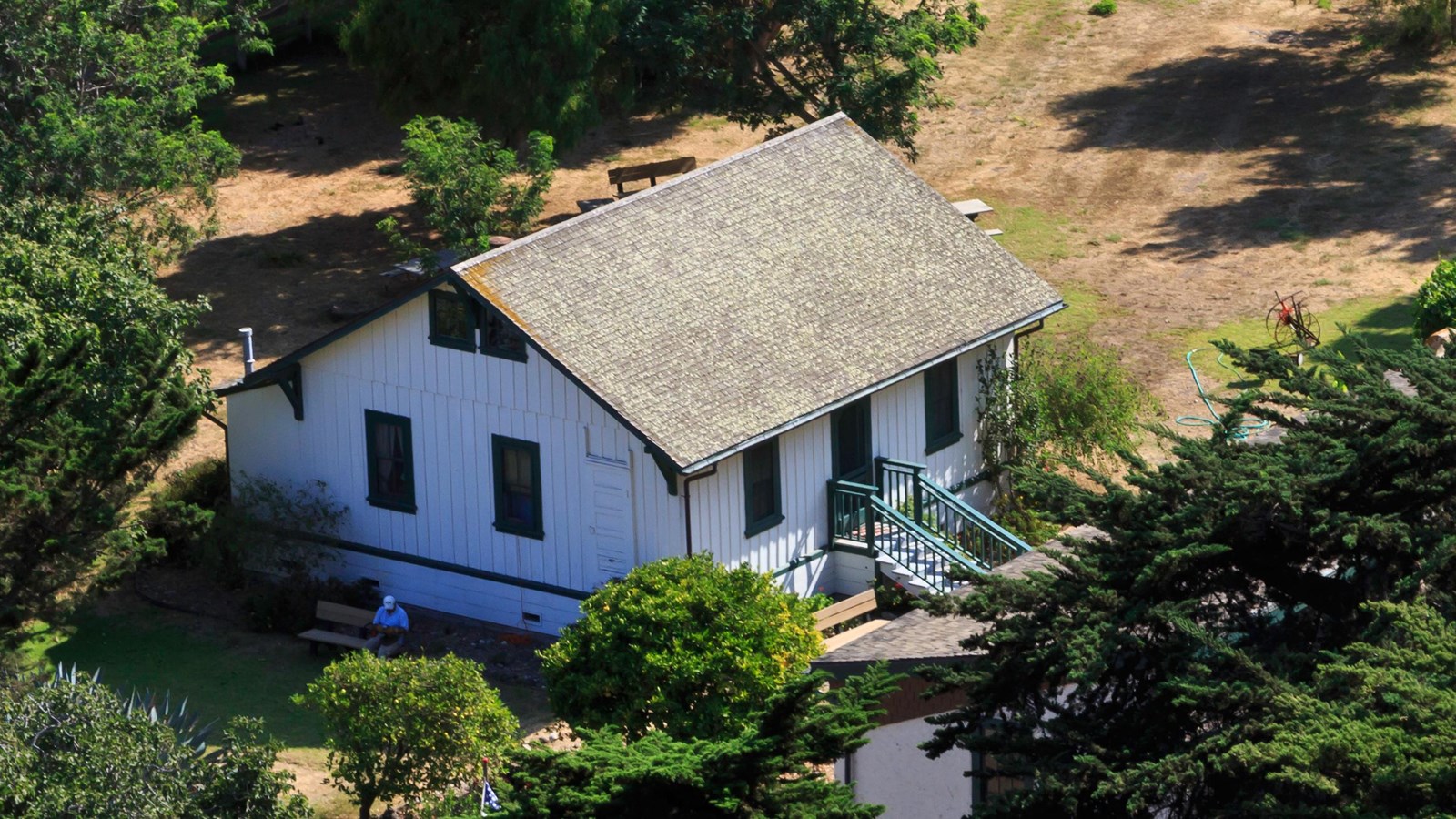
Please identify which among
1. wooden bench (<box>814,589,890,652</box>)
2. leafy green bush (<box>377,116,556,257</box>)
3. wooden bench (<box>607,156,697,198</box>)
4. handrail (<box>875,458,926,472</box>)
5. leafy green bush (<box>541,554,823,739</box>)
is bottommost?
wooden bench (<box>814,589,890,652</box>)

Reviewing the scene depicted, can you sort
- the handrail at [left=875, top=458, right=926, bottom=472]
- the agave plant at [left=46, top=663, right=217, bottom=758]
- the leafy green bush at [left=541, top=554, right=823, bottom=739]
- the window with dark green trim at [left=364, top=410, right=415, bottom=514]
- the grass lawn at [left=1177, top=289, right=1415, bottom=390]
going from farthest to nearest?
the grass lawn at [left=1177, top=289, right=1415, bottom=390] < the handrail at [left=875, top=458, right=926, bottom=472] < the window with dark green trim at [left=364, top=410, right=415, bottom=514] < the leafy green bush at [left=541, top=554, right=823, bottom=739] < the agave plant at [left=46, top=663, right=217, bottom=758]

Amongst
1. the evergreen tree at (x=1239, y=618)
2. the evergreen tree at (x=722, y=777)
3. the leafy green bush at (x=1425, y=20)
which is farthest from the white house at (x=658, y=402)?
the leafy green bush at (x=1425, y=20)

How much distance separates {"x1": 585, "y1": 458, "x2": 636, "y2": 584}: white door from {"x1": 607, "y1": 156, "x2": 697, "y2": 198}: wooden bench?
51.0 feet

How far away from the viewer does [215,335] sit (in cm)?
3897

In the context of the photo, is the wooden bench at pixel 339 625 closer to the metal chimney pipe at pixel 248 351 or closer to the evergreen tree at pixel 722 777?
the metal chimney pipe at pixel 248 351

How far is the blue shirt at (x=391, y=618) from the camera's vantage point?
1047 inches

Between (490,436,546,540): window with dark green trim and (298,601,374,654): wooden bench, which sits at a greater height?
(490,436,546,540): window with dark green trim

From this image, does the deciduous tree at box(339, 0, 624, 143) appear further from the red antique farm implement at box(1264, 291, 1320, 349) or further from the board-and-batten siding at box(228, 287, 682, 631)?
the red antique farm implement at box(1264, 291, 1320, 349)

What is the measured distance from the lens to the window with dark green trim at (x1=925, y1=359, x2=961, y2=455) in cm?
2945

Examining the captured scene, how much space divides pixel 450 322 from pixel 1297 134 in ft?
97.8

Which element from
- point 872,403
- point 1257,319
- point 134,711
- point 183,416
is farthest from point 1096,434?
point 134,711

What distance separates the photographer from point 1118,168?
49219 millimetres

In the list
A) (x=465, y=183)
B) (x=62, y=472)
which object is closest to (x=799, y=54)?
(x=465, y=183)

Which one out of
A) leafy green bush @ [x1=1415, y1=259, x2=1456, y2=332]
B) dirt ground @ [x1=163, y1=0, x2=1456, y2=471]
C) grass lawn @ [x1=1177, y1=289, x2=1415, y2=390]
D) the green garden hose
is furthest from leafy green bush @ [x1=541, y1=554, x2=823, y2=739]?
grass lawn @ [x1=1177, y1=289, x2=1415, y2=390]
